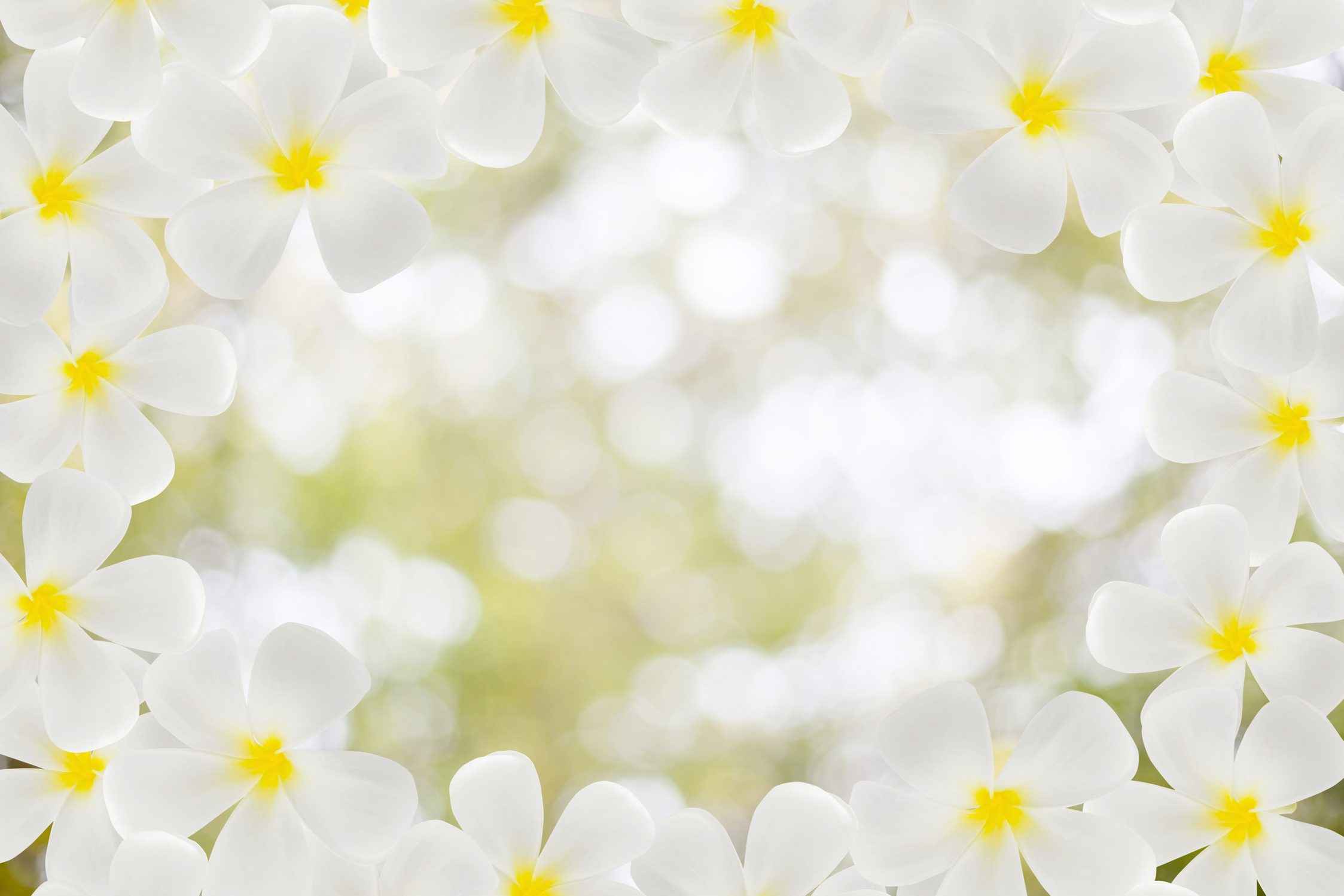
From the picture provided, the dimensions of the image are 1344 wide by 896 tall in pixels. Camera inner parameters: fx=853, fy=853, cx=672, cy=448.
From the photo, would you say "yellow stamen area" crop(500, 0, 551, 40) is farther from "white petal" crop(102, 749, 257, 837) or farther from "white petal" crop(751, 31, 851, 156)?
"white petal" crop(102, 749, 257, 837)

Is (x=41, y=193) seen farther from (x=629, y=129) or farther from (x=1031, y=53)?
(x=629, y=129)

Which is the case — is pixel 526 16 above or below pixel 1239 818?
above

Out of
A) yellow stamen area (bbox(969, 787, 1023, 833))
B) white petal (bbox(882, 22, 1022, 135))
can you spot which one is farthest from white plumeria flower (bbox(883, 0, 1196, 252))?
yellow stamen area (bbox(969, 787, 1023, 833))

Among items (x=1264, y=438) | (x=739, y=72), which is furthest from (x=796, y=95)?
(x=1264, y=438)

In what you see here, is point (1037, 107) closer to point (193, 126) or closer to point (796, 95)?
point (796, 95)

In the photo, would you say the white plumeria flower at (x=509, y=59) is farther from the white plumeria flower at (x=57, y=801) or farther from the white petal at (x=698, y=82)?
the white plumeria flower at (x=57, y=801)

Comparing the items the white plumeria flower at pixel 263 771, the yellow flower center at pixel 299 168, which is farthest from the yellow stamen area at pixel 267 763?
the yellow flower center at pixel 299 168
